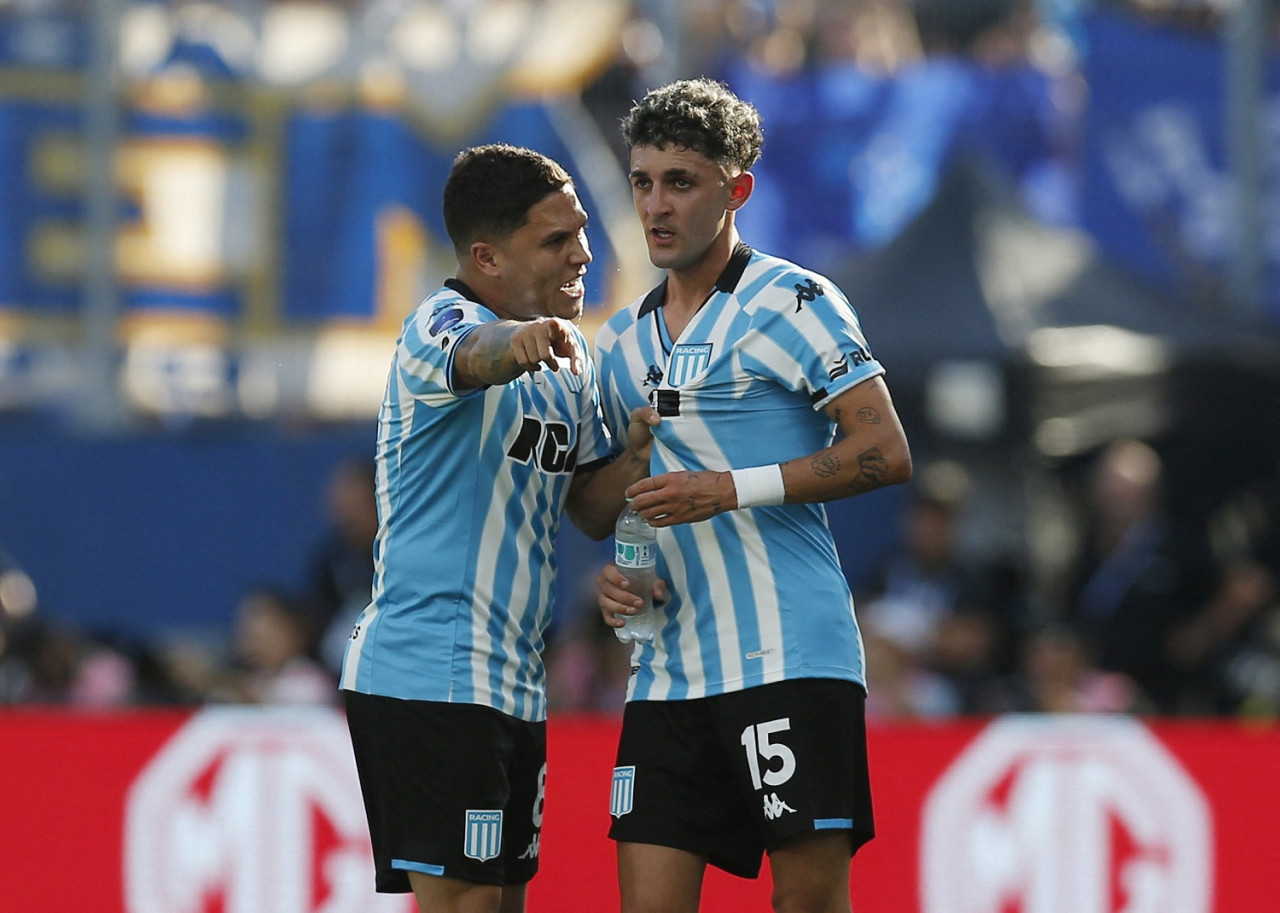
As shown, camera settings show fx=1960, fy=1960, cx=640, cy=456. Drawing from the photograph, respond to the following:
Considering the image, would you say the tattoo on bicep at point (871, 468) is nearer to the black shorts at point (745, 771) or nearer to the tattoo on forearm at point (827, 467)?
the tattoo on forearm at point (827, 467)

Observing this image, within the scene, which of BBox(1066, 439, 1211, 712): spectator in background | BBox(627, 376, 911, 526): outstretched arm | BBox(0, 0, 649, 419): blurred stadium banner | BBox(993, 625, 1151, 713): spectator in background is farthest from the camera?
BBox(0, 0, 649, 419): blurred stadium banner

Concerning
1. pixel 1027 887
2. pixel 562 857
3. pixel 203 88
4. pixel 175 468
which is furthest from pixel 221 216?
pixel 1027 887

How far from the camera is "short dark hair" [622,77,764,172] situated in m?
4.65

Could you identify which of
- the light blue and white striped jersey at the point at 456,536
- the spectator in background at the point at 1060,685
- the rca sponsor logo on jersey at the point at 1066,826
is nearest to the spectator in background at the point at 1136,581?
the spectator in background at the point at 1060,685

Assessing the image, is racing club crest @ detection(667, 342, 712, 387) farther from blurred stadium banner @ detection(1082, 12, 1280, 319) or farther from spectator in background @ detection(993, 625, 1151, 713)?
blurred stadium banner @ detection(1082, 12, 1280, 319)

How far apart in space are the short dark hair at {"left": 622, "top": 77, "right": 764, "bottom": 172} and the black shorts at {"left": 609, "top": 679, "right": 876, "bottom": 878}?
1277mm

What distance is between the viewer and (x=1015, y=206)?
963 cm

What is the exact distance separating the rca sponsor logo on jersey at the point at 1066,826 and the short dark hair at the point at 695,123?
2.85 m

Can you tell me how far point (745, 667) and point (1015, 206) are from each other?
5.53 m

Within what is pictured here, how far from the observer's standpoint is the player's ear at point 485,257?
477 cm

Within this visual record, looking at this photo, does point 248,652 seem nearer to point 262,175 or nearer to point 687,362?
point 262,175

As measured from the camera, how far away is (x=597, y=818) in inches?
273

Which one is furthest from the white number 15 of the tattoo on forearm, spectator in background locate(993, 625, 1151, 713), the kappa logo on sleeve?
spectator in background locate(993, 625, 1151, 713)

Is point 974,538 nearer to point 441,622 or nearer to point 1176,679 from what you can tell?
point 1176,679
